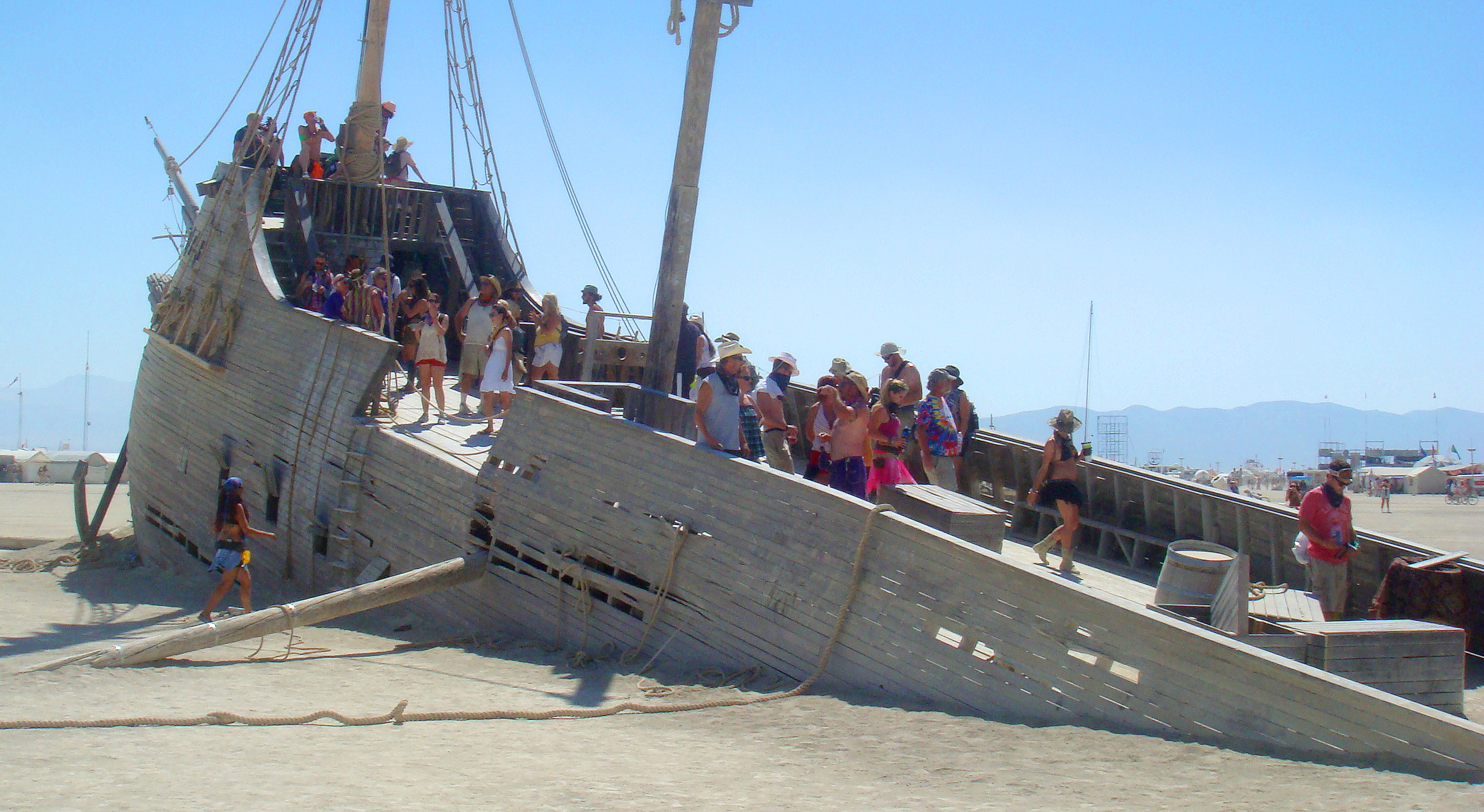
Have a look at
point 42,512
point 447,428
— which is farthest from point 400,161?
point 42,512

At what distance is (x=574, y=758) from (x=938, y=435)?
15.7ft

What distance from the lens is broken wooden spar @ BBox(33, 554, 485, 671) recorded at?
7773mm

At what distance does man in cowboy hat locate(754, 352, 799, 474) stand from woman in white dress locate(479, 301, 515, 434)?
238cm

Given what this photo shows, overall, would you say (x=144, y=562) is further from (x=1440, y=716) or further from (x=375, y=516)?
(x=1440, y=716)

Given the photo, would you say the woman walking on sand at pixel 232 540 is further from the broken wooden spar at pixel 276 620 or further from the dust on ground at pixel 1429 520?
the dust on ground at pixel 1429 520

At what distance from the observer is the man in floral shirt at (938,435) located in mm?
9508

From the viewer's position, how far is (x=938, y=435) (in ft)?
31.3

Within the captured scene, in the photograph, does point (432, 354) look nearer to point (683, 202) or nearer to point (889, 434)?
point (683, 202)

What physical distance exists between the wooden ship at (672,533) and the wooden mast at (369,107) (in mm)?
466

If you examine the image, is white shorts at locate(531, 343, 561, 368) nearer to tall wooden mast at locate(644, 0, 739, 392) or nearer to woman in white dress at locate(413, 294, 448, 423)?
woman in white dress at locate(413, 294, 448, 423)

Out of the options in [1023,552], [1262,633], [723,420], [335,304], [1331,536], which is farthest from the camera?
[335,304]

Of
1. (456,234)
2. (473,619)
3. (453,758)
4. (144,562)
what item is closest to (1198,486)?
(473,619)

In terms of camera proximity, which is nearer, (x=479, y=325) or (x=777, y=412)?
(x=777, y=412)

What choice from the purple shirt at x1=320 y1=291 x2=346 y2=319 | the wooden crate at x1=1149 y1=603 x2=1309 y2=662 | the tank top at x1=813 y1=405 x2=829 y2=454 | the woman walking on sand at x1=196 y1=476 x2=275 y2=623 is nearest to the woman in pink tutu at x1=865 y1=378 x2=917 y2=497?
the tank top at x1=813 y1=405 x2=829 y2=454
